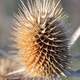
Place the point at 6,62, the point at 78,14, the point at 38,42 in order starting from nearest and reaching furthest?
1. the point at 38,42
2. the point at 6,62
3. the point at 78,14

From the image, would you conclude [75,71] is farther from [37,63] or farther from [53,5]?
[53,5]

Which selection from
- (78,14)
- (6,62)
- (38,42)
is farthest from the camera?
(78,14)

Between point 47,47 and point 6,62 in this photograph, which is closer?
point 47,47

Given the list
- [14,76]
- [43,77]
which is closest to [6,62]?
[14,76]

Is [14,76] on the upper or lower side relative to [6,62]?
lower

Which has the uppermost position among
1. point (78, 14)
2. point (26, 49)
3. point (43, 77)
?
point (78, 14)

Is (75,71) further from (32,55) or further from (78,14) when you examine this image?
(78,14)
